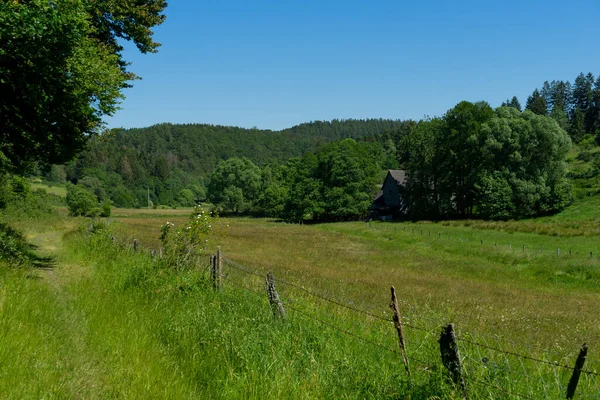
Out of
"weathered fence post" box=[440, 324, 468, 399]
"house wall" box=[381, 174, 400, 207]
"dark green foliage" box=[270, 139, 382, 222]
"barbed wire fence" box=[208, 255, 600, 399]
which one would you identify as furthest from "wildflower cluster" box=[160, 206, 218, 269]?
"house wall" box=[381, 174, 400, 207]

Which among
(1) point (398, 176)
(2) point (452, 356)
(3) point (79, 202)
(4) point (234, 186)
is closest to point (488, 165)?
(1) point (398, 176)

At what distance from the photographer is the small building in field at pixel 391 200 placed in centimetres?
8375

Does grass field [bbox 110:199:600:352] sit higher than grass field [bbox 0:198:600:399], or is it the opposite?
grass field [bbox 0:198:600:399]

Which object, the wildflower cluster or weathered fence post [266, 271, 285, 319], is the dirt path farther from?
weathered fence post [266, 271, 285, 319]

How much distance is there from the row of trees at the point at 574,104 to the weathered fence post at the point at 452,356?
113808 millimetres

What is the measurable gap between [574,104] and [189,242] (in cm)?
16438

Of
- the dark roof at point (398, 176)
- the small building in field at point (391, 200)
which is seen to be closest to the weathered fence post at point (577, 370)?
the small building in field at point (391, 200)

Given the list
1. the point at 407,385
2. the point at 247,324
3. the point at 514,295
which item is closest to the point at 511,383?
the point at 407,385

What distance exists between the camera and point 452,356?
4.87 meters

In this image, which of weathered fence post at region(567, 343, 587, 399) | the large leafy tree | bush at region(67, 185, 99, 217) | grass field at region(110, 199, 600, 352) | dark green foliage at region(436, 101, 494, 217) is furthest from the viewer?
bush at region(67, 185, 99, 217)

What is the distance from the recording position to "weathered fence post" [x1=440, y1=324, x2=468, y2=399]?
15.7 ft

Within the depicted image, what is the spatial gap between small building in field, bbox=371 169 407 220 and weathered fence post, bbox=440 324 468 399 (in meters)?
78.0

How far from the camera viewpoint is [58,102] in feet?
41.0

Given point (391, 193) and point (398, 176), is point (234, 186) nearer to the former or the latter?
point (391, 193)
